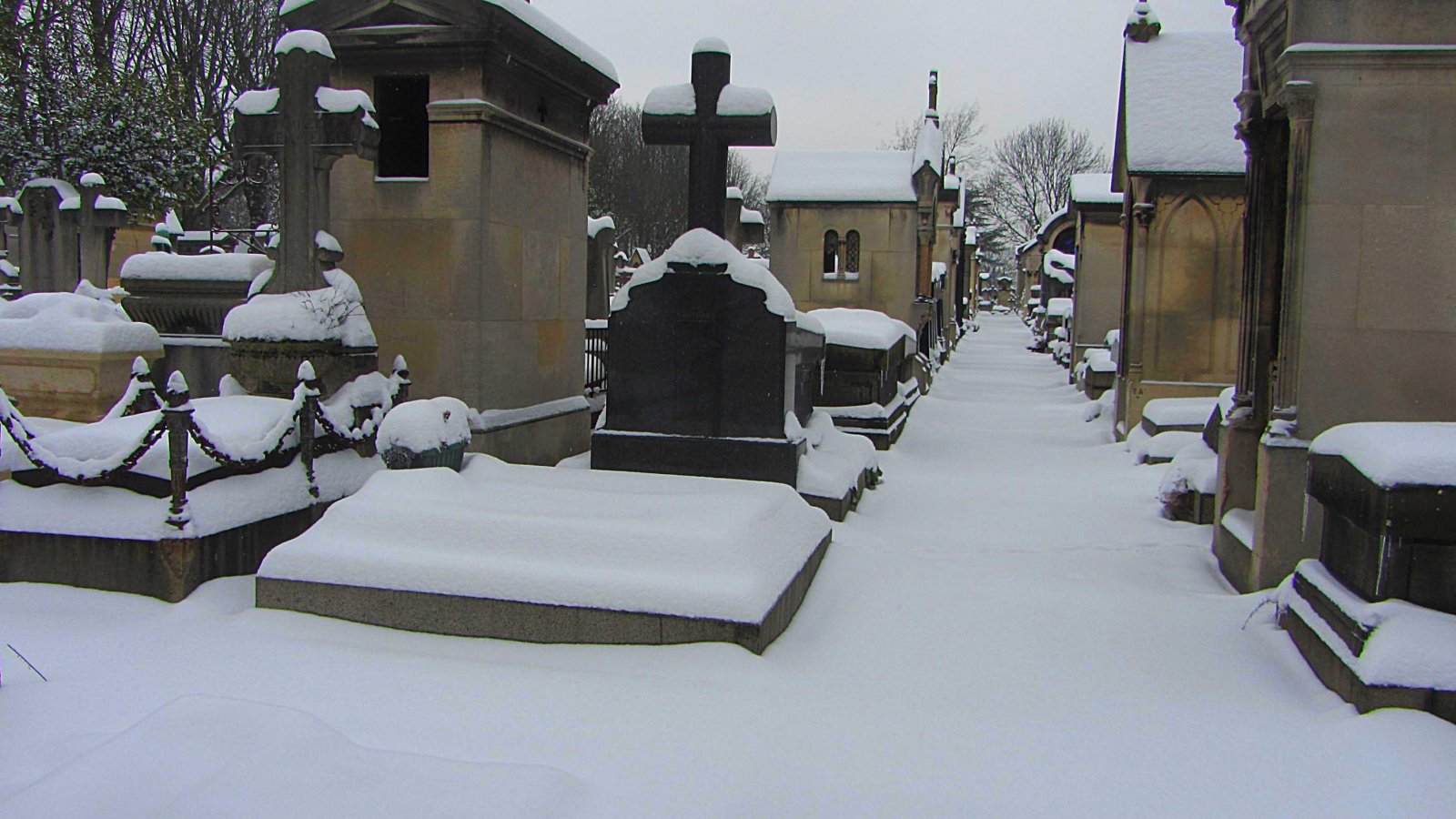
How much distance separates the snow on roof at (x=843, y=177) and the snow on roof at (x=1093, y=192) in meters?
3.58

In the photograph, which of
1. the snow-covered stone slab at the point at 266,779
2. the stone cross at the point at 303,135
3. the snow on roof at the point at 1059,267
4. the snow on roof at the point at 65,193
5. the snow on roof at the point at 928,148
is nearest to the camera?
the snow-covered stone slab at the point at 266,779

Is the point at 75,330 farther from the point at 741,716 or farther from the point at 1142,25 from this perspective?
the point at 1142,25

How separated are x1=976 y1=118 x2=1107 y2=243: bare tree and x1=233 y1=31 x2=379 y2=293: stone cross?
67349 mm

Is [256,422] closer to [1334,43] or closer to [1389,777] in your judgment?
[1389,777]

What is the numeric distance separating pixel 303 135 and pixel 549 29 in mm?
2256

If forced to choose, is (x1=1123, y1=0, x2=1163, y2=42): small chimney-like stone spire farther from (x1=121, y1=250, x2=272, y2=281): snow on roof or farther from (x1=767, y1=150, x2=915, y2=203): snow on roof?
(x1=121, y1=250, x2=272, y2=281): snow on roof

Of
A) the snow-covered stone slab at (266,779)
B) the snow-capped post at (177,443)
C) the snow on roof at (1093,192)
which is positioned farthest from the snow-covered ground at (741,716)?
the snow on roof at (1093,192)

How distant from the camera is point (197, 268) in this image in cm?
984

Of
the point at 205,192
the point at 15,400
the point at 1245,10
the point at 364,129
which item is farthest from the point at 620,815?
the point at 205,192

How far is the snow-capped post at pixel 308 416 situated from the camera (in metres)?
5.99

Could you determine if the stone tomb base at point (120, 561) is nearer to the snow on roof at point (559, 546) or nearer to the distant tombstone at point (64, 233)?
the snow on roof at point (559, 546)

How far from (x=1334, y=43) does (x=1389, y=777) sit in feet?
13.6

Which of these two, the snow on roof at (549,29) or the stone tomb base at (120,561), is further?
the snow on roof at (549,29)

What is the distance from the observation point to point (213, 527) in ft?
17.5
